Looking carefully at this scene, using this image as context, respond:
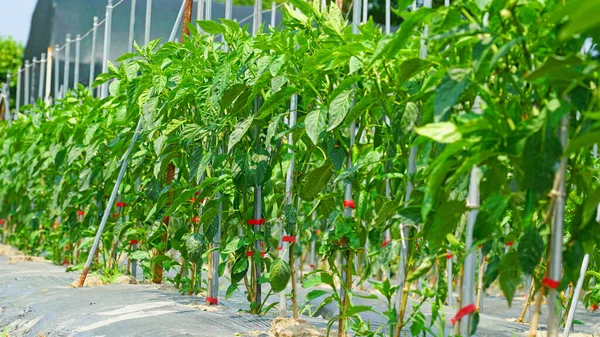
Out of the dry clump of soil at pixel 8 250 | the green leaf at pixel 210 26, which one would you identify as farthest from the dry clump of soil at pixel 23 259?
the green leaf at pixel 210 26

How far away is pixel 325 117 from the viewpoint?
→ 2674 mm

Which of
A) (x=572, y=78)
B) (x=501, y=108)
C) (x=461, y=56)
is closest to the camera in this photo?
(x=572, y=78)

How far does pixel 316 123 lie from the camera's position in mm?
2637

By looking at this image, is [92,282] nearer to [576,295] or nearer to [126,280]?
[126,280]

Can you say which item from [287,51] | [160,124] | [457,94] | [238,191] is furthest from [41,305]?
[457,94]

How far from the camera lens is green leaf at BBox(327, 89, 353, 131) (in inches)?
97.8

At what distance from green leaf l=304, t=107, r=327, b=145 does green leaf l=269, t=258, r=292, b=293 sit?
557 mm

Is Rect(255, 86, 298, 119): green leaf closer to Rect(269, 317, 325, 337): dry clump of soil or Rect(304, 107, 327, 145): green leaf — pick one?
Rect(304, 107, 327, 145): green leaf

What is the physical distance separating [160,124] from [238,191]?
90 cm

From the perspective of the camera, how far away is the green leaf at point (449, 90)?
1.81 meters

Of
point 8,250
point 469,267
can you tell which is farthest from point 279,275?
point 8,250

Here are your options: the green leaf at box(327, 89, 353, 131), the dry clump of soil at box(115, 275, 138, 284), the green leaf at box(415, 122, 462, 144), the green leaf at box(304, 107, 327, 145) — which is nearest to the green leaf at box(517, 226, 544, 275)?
the green leaf at box(415, 122, 462, 144)

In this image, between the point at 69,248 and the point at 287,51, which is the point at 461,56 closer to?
the point at 287,51

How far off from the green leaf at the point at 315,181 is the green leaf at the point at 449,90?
101 cm
